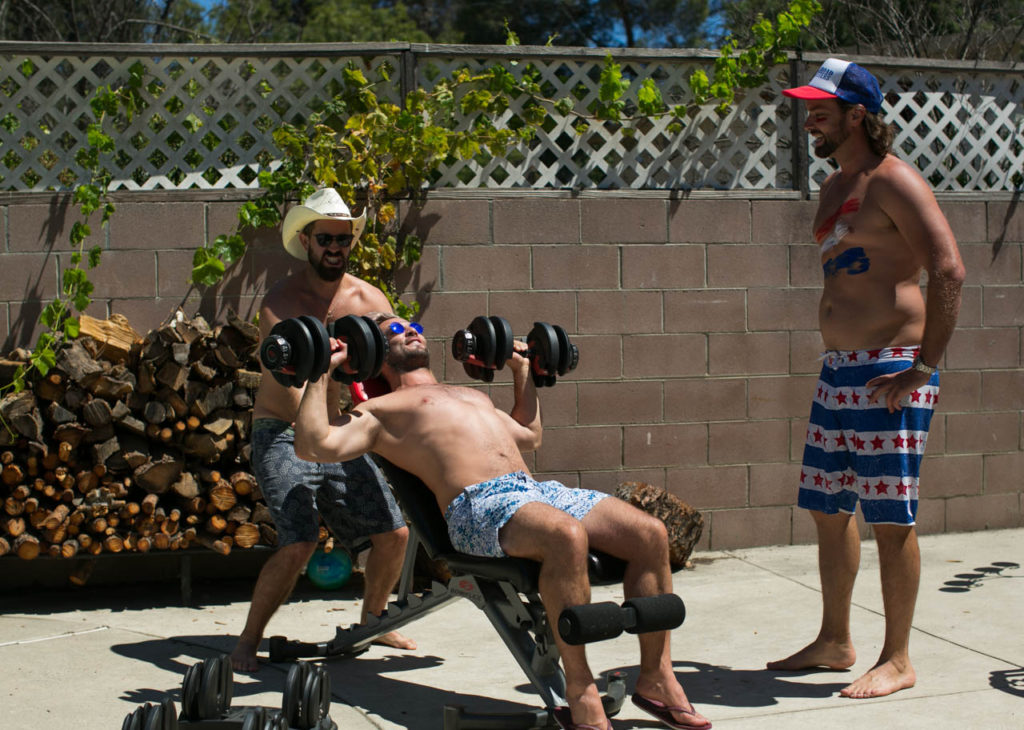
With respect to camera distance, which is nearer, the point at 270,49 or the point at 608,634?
the point at 608,634

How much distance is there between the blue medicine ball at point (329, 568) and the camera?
5457mm

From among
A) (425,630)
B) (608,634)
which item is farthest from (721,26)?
(608,634)

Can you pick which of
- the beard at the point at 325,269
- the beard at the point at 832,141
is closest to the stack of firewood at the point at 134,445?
the beard at the point at 325,269

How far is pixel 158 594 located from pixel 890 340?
11.3 feet

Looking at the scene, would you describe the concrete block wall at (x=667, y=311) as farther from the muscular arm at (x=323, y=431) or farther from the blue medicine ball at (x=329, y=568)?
the muscular arm at (x=323, y=431)

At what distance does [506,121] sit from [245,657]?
9.50ft

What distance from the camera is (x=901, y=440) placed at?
400 cm

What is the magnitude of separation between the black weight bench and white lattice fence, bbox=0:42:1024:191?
7.51 ft

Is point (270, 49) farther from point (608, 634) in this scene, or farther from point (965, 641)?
point (965, 641)

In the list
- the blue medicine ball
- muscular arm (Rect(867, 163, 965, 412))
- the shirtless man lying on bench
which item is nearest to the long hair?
muscular arm (Rect(867, 163, 965, 412))

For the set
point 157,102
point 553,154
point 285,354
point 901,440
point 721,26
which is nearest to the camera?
point 285,354

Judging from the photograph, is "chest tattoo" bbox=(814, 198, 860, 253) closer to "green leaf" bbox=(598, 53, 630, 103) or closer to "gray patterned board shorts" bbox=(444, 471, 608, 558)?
"gray patterned board shorts" bbox=(444, 471, 608, 558)

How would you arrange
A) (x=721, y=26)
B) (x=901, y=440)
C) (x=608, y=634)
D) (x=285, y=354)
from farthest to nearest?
(x=721, y=26) → (x=901, y=440) → (x=285, y=354) → (x=608, y=634)

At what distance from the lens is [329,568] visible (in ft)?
18.0
